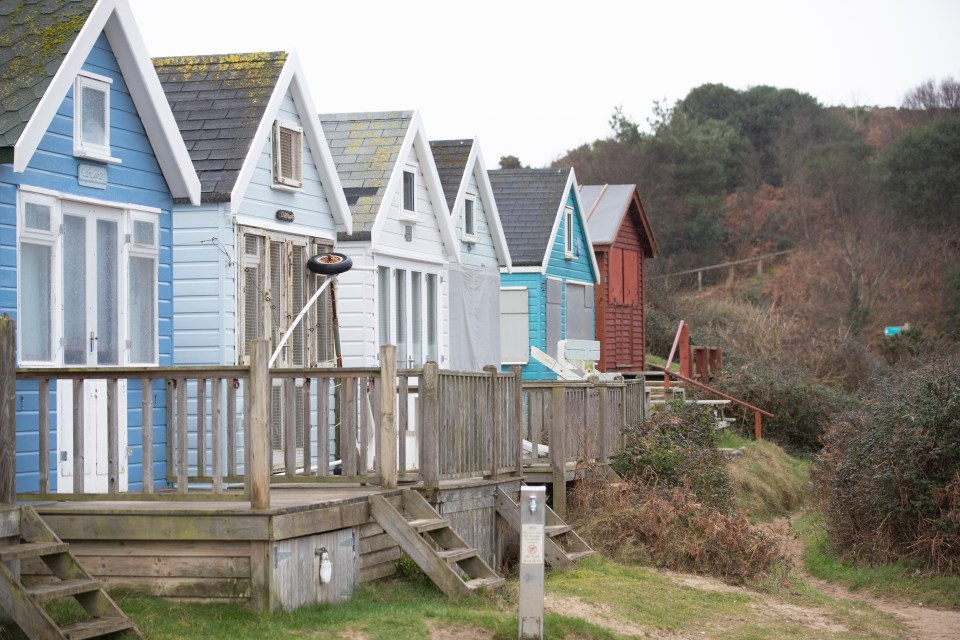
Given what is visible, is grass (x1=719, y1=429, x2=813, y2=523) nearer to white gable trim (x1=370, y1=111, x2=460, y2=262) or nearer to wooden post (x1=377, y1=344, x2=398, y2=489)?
white gable trim (x1=370, y1=111, x2=460, y2=262)

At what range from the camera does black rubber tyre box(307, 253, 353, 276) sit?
14688 mm

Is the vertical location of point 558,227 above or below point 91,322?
above

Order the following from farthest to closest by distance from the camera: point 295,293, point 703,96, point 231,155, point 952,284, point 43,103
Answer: point 703,96, point 952,284, point 295,293, point 231,155, point 43,103

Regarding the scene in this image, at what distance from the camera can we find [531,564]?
10156mm

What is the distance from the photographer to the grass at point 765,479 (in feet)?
72.4

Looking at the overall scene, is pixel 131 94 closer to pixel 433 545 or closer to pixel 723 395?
pixel 433 545

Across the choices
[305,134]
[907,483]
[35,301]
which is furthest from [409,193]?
[35,301]

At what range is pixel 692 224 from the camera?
65562 millimetres

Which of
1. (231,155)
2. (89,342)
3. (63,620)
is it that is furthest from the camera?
(231,155)

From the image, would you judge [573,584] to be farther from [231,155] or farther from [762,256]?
[762,256]

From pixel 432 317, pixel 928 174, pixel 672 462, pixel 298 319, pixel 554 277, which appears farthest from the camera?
pixel 928 174

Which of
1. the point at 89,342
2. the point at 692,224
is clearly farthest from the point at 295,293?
the point at 692,224

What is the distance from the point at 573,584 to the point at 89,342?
5094mm

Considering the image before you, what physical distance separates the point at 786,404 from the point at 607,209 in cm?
776
